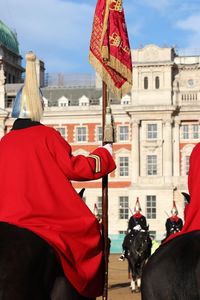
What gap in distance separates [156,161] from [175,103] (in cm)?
479

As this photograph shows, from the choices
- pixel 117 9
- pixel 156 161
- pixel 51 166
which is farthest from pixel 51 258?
pixel 156 161

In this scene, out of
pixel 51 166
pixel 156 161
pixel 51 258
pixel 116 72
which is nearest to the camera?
pixel 51 258

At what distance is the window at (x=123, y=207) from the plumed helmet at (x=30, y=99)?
46.7 meters

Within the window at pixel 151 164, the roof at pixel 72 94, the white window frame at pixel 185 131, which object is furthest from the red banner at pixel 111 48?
the roof at pixel 72 94

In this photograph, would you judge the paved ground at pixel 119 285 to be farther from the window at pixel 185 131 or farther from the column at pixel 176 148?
the window at pixel 185 131

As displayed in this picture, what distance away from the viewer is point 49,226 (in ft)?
17.1

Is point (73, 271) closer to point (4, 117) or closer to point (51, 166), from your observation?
point (51, 166)

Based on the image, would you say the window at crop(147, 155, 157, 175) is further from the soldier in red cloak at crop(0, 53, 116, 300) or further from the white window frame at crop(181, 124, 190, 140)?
the soldier in red cloak at crop(0, 53, 116, 300)

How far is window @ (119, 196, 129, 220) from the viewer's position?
171 feet

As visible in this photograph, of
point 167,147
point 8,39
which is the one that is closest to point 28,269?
point 167,147

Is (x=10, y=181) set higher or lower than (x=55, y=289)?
higher

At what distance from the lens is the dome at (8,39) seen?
6650cm

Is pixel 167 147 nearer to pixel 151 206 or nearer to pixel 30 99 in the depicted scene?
pixel 151 206

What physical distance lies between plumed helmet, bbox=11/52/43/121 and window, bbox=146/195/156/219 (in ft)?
151
